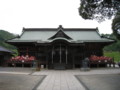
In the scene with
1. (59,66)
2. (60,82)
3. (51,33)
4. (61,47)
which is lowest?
(60,82)

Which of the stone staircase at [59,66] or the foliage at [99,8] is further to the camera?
the stone staircase at [59,66]

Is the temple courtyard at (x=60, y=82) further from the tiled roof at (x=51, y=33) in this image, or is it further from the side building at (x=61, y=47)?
the tiled roof at (x=51, y=33)

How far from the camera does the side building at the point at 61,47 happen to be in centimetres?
2416

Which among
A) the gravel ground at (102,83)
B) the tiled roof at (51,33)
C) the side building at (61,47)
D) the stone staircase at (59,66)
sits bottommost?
the gravel ground at (102,83)

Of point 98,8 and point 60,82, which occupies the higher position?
point 98,8

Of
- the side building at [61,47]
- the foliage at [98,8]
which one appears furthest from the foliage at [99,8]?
the side building at [61,47]

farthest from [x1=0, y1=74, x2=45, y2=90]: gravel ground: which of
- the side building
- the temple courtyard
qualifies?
the side building

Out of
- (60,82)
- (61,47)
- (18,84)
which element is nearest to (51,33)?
(61,47)

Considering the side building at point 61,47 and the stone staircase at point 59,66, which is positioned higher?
the side building at point 61,47

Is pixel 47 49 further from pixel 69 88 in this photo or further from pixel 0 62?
pixel 69 88

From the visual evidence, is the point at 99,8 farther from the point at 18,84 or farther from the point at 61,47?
the point at 61,47

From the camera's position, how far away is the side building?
2416 cm

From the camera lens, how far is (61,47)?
24.5 meters

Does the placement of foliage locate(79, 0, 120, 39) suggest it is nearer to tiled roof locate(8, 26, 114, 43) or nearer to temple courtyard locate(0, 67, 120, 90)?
temple courtyard locate(0, 67, 120, 90)
